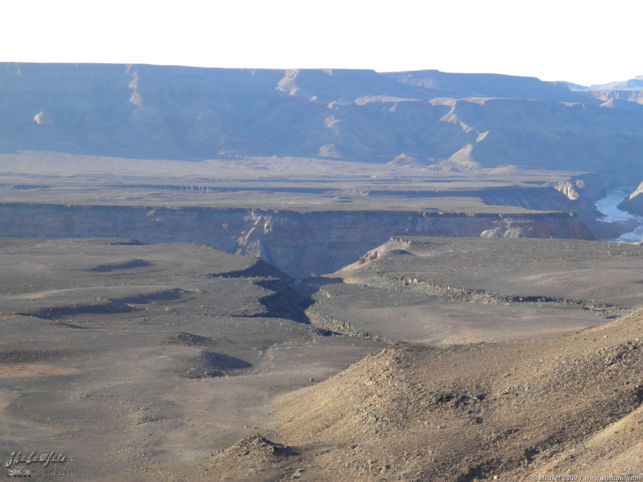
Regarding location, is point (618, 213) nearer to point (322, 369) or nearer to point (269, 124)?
point (269, 124)

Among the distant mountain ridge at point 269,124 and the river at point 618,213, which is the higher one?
the distant mountain ridge at point 269,124

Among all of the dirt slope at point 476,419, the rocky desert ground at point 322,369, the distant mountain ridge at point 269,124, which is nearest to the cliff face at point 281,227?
the rocky desert ground at point 322,369

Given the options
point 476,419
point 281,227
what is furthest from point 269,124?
point 476,419

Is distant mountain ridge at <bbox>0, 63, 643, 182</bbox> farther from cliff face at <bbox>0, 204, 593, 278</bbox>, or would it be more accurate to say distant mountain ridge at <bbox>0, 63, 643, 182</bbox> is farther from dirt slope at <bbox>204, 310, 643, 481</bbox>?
dirt slope at <bbox>204, 310, 643, 481</bbox>

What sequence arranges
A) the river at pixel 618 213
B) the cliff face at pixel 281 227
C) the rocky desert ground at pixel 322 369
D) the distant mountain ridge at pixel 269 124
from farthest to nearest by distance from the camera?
the distant mountain ridge at pixel 269 124 → the river at pixel 618 213 → the cliff face at pixel 281 227 → the rocky desert ground at pixel 322 369

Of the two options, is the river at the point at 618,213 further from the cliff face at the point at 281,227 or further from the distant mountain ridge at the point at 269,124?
the cliff face at the point at 281,227

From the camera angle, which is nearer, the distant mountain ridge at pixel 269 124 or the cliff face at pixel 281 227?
the cliff face at pixel 281 227
